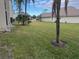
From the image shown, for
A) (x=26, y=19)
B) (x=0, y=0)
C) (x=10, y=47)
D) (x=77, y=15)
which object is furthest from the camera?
(x=77, y=15)

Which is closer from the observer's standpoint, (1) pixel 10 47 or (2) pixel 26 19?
(1) pixel 10 47

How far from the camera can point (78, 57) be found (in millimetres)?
10195

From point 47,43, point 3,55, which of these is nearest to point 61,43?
point 47,43

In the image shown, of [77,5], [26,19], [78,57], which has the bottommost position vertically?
[78,57]

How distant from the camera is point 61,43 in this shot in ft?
40.4

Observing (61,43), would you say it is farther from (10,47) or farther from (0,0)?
(0,0)

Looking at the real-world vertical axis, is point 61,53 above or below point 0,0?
below

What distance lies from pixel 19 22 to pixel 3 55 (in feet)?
65.1

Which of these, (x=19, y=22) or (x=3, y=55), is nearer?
(x=3, y=55)

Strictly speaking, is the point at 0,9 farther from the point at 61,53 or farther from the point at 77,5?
the point at 77,5

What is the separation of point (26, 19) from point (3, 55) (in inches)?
751

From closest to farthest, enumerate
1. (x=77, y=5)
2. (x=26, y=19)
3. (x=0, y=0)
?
(x=0, y=0) → (x=26, y=19) → (x=77, y=5)

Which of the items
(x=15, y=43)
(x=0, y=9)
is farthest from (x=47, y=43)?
(x=0, y=9)

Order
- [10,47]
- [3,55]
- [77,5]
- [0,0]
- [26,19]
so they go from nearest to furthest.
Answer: [3,55] < [10,47] < [0,0] < [26,19] < [77,5]
